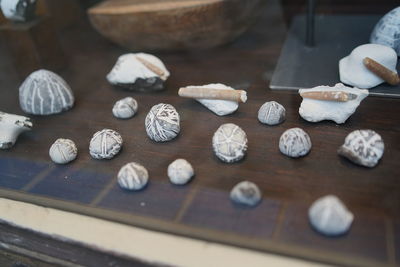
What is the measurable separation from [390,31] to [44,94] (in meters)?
1.03

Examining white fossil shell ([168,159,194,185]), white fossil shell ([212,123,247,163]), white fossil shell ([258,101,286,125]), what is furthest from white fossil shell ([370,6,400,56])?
white fossil shell ([168,159,194,185])

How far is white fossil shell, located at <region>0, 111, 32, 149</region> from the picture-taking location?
42.6 inches

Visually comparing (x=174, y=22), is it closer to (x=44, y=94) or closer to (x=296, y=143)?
(x=44, y=94)

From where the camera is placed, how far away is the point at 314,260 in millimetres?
689

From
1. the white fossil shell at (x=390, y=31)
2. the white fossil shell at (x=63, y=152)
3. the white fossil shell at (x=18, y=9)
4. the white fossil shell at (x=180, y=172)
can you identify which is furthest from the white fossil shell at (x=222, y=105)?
the white fossil shell at (x=18, y=9)

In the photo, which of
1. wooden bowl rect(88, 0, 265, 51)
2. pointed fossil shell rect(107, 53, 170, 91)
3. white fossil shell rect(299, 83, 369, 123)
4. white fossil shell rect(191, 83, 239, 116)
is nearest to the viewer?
white fossil shell rect(299, 83, 369, 123)

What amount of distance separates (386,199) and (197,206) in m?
0.37

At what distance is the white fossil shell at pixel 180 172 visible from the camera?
0.86 m

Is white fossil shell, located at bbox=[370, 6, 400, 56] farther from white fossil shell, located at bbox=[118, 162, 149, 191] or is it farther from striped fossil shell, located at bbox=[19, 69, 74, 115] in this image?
striped fossil shell, located at bbox=[19, 69, 74, 115]

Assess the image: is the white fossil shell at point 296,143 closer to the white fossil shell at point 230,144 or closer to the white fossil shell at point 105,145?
the white fossil shell at point 230,144

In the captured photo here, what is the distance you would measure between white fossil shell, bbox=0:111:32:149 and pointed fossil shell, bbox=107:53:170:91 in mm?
312

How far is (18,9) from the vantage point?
4.21ft

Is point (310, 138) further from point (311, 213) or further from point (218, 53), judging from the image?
point (218, 53)

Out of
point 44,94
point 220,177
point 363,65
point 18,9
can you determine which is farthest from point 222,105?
point 18,9
